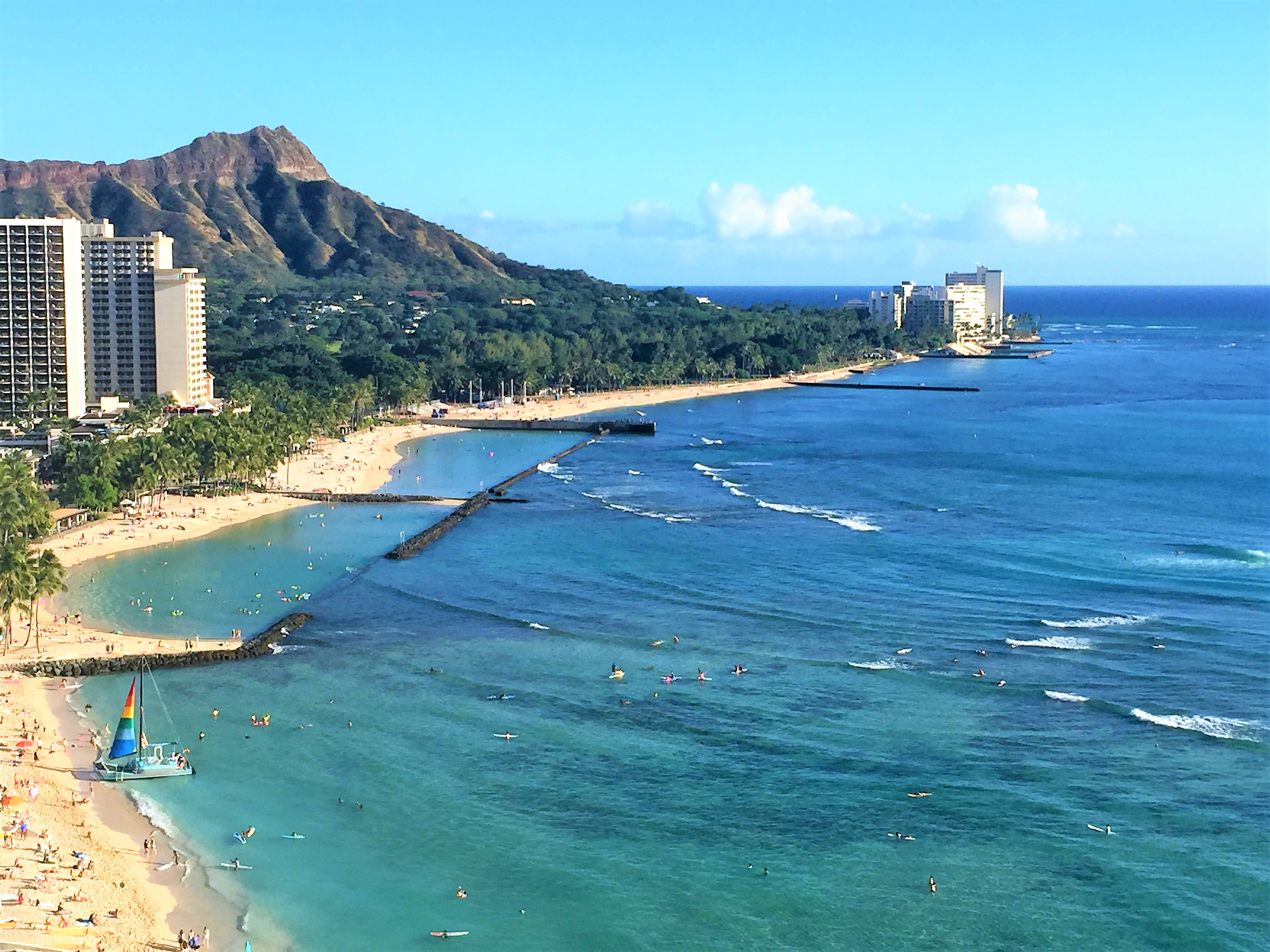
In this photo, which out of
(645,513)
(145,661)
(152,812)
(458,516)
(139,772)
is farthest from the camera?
(645,513)

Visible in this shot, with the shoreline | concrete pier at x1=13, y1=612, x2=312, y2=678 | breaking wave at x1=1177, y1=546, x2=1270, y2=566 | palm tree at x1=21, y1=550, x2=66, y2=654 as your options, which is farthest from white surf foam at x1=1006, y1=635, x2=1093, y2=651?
palm tree at x1=21, y1=550, x2=66, y2=654

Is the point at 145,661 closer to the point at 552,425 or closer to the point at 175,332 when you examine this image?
the point at 175,332

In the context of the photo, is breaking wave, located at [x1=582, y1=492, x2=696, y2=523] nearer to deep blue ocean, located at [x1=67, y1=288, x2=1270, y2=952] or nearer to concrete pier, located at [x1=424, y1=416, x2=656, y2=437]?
deep blue ocean, located at [x1=67, y1=288, x2=1270, y2=952]

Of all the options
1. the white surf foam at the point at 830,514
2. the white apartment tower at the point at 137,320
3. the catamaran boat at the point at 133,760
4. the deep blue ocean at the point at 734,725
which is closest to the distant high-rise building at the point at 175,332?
the white apartment tower at the point at 137,320

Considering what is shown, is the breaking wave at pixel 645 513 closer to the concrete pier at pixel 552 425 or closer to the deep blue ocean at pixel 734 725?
the deep blue ocean at pixel 734 725

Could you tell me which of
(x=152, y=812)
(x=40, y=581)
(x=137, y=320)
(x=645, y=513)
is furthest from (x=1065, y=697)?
(x=137, y=320)

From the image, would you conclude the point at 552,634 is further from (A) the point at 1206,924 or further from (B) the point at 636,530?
(A) the point at 1206,924

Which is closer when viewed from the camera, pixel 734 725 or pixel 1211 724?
pixel 1211 724
